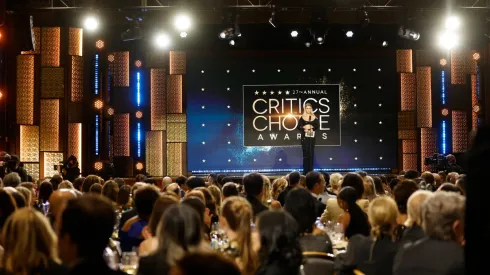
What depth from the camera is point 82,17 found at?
46.3 feet

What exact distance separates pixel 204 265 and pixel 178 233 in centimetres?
152

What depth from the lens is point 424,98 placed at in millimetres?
17297

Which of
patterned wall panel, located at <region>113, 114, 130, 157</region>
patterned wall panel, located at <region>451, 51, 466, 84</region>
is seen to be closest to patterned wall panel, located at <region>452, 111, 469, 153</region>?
patterned wall panel, located at <region>451, 51, 466, 84</region>

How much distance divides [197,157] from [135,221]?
38.4 ft

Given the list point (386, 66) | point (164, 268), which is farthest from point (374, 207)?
point (386, 66)

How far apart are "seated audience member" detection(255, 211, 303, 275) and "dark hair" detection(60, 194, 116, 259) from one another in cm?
75

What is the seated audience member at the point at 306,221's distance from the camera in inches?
160

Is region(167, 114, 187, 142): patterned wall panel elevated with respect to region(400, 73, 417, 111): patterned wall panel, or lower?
lower

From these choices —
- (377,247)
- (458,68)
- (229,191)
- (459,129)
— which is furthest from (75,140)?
(377,247)

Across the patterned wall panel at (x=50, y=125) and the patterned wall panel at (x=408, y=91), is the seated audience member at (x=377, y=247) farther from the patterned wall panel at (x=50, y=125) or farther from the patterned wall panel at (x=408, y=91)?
the patterned wall panel at (x=408, y=91)

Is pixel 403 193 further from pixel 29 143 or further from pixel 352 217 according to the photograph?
pixel 29 143

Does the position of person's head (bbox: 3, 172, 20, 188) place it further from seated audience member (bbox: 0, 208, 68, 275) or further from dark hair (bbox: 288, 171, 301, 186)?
seated audience member (bbox: 0, 208, 68, 275)

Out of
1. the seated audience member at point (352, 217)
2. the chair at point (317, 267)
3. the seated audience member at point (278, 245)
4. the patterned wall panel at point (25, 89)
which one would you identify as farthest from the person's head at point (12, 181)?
the patterned wall panel at point (25, 89)

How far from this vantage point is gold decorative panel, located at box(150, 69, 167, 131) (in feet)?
55.2
